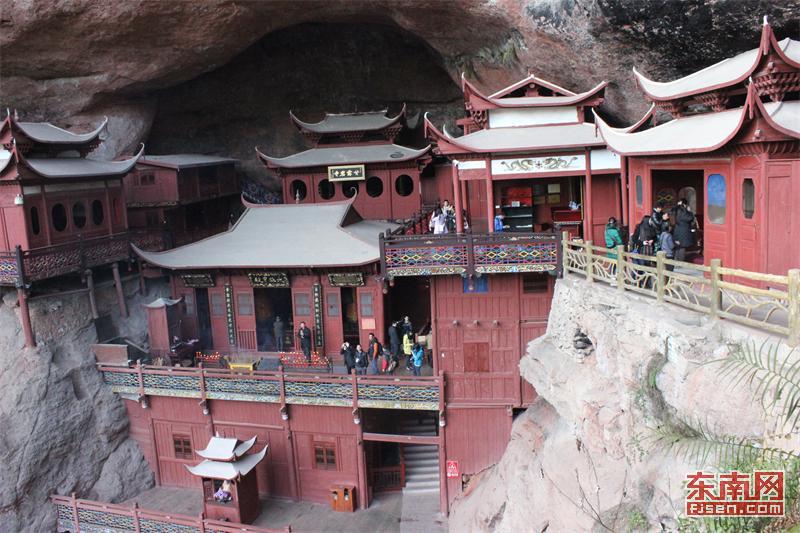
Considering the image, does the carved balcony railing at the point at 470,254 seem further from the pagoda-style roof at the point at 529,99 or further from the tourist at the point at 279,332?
the tourist at the point at 279,332

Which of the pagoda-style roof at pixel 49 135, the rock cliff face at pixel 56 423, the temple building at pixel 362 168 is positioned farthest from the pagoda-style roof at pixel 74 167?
the temple building at pixel 362 168

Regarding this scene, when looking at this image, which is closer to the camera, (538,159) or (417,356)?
(538,159)

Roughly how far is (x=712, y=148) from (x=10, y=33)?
836 inches

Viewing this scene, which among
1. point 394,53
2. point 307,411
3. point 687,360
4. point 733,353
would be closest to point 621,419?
point 687,360

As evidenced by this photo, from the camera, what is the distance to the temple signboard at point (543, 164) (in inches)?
728

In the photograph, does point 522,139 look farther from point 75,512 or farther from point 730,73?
point 75,512

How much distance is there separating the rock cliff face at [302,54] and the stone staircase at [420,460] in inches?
487

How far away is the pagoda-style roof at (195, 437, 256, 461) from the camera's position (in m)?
18.0

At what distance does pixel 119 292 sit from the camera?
22.7 meters

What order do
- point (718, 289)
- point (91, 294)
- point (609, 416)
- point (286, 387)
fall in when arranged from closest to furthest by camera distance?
point (718, 289) → point (609, 416) → point (286, 387) → point (91, 294)

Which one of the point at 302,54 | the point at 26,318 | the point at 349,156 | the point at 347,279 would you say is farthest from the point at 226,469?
the point at 302,54

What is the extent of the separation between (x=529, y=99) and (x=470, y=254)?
6.27 meters

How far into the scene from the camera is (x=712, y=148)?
12.2 metres

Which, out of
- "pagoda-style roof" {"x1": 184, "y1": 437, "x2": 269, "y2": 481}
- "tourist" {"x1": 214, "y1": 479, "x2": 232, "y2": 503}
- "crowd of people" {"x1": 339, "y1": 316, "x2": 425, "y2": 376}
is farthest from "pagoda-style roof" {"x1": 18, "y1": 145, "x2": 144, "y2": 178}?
"tourist" {"x1": 214, "y1": 479, "x2": 232, "y2": 503}
